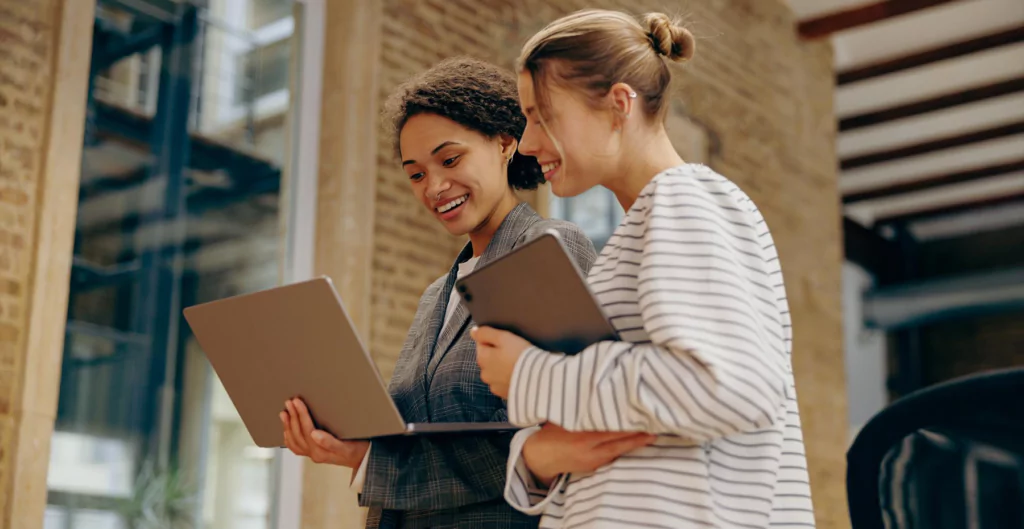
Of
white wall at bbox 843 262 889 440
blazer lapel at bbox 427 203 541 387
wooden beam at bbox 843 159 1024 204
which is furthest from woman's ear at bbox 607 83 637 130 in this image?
white wall at bbox 843 262 889 440

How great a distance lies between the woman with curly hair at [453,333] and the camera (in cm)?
146

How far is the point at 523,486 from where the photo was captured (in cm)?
132

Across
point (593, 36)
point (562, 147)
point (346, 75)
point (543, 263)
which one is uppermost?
point (346, 75)

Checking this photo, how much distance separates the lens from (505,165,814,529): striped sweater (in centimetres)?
112

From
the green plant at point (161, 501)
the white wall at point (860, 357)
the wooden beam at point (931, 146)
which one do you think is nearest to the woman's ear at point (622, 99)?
the green plant at point (161, 501)

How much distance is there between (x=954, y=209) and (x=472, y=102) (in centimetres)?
1068

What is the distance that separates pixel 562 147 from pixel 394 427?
1.34ft

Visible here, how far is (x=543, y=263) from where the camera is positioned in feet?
3.91

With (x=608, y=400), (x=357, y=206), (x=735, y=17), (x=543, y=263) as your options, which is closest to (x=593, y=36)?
(x=543, y=263)

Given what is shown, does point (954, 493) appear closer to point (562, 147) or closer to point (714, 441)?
point (714, 441)

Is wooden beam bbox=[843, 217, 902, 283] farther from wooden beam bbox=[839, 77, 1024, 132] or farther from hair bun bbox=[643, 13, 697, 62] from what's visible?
hair bun bbox=[643, 13, 697, 62]

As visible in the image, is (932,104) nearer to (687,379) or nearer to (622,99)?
(622,99)

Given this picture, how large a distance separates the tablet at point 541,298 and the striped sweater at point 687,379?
1.2 inches

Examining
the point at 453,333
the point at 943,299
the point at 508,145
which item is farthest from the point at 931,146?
the point at 453,333
